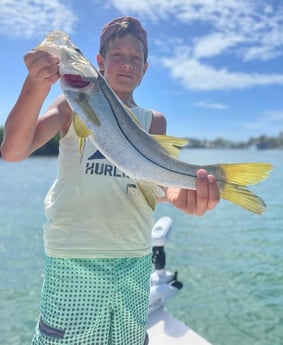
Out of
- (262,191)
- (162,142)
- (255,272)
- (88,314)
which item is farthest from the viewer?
(262,191)

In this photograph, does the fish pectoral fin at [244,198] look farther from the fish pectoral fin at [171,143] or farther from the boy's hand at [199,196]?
the fish pectoral fin at [171,143]

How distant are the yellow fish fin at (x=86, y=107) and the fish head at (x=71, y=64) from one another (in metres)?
0.05

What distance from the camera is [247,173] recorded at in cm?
188

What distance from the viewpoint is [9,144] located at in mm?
2004

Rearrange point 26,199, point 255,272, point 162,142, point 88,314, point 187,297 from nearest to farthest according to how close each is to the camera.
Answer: point 162,142, point 88,314, point 187,297, point 255,272, point 26,199

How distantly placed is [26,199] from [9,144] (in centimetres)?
1679

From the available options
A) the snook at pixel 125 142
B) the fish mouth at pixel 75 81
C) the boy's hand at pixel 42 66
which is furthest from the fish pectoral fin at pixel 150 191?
the boy's hand at pixel 42 66

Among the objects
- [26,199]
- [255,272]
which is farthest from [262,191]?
[255,272]

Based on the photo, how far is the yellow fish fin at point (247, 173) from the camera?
186 cm

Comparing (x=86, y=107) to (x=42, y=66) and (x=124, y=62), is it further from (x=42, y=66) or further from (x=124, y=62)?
(x=124, y=62)

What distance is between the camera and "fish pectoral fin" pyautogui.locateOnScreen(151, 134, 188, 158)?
1960 millimetres

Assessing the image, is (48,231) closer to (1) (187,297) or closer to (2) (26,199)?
(1) (187,297)

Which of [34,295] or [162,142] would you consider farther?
[34,295]

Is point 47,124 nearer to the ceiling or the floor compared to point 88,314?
nearer to the ceiling
